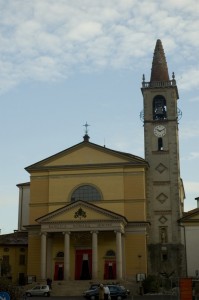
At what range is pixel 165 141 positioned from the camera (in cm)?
5347

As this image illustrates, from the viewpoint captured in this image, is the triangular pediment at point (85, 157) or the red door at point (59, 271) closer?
the red door at point (59, 271)

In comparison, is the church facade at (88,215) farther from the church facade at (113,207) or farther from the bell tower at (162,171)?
the bell tower at (162,171)

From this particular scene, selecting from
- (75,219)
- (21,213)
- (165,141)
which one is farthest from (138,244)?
(21,213)

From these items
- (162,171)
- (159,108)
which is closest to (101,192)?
(162,171)

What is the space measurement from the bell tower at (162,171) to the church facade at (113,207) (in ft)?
0.31

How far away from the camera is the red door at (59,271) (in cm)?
4962

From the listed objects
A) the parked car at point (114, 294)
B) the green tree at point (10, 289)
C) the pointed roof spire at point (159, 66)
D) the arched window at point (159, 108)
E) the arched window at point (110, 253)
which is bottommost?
the parked car at point (114, 294)

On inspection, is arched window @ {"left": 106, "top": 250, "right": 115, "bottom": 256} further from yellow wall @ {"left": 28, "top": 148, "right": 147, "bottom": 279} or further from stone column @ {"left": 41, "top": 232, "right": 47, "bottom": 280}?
stone column @ {"left": 41, "top": 232, "right": 47, "bottom": 280}

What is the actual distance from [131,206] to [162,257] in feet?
18.3

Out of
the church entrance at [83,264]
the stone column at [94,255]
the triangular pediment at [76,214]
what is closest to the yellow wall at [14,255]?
the church entrance at [83,264]

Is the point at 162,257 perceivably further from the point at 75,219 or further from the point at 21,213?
the point at 21,213

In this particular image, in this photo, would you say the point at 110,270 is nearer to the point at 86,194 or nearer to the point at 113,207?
the point at 113,207

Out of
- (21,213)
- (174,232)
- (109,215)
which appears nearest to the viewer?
(109,215)

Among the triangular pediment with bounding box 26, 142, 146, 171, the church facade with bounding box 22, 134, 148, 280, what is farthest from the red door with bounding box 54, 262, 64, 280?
the triangular pediment with bounding box 26, 142, 146, 171
